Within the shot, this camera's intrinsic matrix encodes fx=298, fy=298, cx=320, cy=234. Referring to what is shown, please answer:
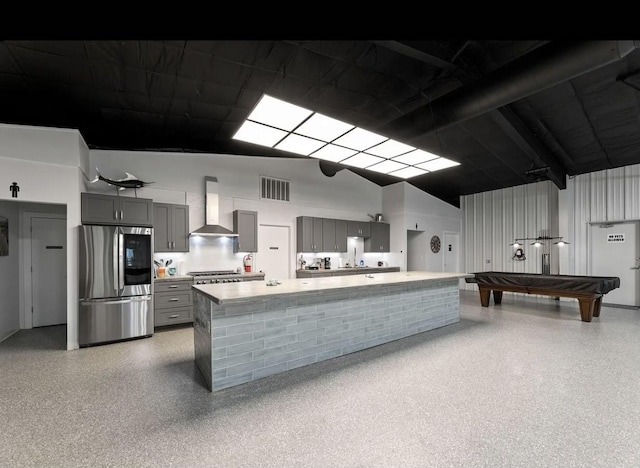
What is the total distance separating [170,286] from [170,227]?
3.57ft

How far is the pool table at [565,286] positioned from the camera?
5250 millimetres

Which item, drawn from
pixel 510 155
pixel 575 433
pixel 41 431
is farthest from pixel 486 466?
pixel 510 155

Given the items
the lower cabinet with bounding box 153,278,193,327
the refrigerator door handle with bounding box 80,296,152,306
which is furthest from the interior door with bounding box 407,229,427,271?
the refrigerator door handle with bounding box 80,296,152,306

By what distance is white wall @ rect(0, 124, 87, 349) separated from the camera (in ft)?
12.6

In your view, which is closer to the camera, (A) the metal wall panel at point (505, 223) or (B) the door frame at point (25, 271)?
(B) the door frame at point (25, 271)

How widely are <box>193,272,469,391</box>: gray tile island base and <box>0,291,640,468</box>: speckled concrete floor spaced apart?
17cm

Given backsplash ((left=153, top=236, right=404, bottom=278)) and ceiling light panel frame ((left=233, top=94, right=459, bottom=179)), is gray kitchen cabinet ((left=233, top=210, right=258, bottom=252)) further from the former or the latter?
ceiling light panel frame ((left=233, top=94, right=459, bottom=179))

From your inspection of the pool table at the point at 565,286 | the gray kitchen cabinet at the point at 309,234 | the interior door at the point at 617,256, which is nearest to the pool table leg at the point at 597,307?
the pool table at the point at 565,286

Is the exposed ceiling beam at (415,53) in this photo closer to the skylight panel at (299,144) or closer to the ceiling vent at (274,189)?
the skylight panel at (299,144)

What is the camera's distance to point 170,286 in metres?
5.05

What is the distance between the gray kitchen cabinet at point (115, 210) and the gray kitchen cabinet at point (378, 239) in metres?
5.50

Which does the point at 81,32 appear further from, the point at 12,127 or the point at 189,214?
the point at 189,214

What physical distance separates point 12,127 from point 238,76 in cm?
300

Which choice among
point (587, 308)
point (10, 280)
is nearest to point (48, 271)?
point (10, 280)
